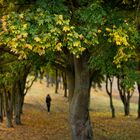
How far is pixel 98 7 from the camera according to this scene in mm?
12672

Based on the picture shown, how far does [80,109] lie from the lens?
62.7 feet

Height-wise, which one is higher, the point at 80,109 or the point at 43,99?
the point at 80,109

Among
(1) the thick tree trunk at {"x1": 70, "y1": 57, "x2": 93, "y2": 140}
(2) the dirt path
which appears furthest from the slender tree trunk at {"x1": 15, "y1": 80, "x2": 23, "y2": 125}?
(2) the dirt path

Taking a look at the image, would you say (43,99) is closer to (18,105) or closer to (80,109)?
(18,105)

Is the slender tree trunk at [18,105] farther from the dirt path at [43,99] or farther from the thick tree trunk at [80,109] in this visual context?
the dirt path at [43,99]

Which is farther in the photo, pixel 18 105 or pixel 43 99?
pixel 43 99

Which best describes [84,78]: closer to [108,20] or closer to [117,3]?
[117,3]

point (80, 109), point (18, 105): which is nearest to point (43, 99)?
point (18, 105)

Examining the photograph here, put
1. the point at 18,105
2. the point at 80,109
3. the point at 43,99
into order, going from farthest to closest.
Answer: the point at 43,99 → the point at 18,105 → the point at 80,109

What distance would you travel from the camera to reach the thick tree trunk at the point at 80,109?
18875 mm

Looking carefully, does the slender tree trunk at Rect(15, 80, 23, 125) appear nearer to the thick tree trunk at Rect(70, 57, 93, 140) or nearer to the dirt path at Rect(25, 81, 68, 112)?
the thick tree trunk at Rect(70, 57, 93, 140)

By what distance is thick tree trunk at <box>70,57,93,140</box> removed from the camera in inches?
743

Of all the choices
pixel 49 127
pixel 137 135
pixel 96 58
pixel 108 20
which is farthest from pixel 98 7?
pixel 49 127

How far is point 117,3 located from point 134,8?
2.28 ft
